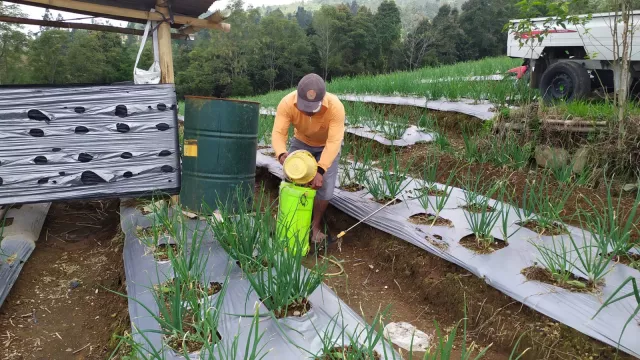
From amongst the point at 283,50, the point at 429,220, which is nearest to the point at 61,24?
the point at 429,220

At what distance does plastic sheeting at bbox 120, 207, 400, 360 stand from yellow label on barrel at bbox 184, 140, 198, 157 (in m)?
0.85

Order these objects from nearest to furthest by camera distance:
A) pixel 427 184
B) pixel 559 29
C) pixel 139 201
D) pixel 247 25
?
pixel 427 184
pixel 139 201
pixel 559 29
pixel 247 25

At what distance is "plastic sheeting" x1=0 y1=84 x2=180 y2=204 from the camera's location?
106 inches

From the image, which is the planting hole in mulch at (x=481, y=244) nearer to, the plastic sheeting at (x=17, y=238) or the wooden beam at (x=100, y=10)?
the plastic sheeting at (x=17, y=238)

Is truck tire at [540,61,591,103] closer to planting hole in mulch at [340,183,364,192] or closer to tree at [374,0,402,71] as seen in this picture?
planting hole in mulch at [340,183,364,192]

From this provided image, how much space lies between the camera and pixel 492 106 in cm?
512

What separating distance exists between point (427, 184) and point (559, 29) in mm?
3676

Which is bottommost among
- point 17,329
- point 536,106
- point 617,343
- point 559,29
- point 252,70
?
point 17,329

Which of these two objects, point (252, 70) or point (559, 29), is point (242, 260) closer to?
point (559, 29)

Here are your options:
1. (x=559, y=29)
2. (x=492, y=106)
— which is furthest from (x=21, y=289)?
(x=559, y=29)

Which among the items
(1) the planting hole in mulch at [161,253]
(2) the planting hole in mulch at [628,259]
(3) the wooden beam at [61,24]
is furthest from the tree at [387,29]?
(2) the planting hole in mulch at [628,259]

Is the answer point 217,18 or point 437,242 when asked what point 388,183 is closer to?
point 437,242

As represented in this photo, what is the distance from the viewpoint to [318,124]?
9.46 ft

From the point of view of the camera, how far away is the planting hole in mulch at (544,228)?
222cm
